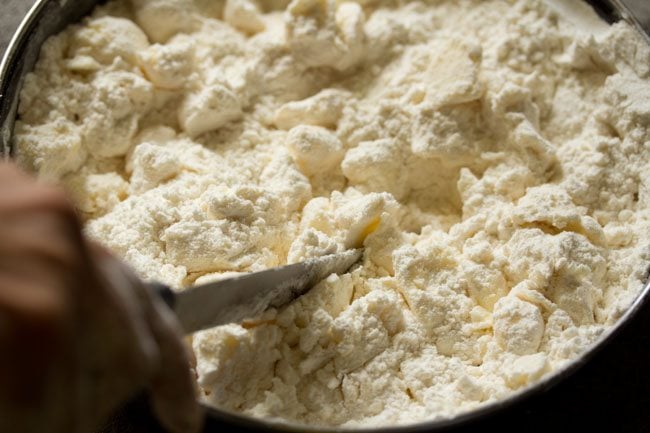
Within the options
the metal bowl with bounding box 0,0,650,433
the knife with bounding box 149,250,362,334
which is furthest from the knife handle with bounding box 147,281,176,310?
the metal bowl with bounding box 0,0,650,433

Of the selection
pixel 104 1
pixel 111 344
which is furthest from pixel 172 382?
pixel 104 1

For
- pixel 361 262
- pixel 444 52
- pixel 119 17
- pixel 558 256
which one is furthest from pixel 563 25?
pixel 119 17

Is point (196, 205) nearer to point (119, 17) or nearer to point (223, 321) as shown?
point (223, 321)

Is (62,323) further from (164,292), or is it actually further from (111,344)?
(164,292)

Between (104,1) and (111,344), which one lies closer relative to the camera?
(111,344)

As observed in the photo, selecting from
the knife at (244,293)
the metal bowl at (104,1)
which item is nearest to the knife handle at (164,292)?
the knife at (244,293)

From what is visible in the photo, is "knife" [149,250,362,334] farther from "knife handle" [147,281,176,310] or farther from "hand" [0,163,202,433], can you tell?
"hand" [0,163,202,433]
